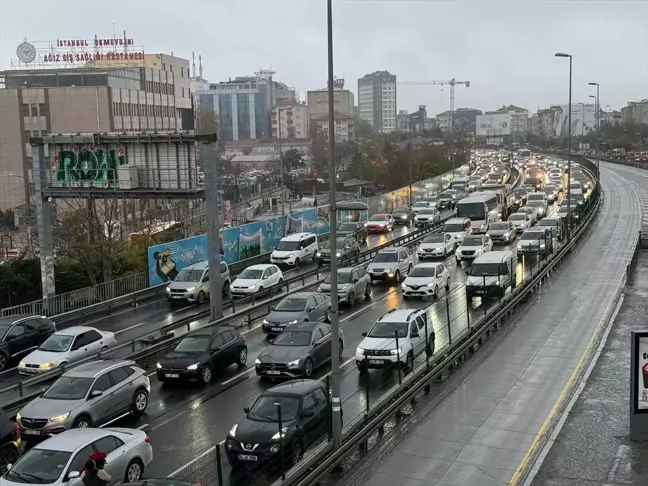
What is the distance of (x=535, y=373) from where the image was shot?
20.3m

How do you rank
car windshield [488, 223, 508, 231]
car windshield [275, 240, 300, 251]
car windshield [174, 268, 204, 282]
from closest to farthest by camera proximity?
1. car windshield [174, 268, 204, 282]
2. car windshield [275, 240, 300, 251]
3. car windshield [488, 223, 508, 231]

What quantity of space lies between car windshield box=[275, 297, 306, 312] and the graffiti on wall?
9.52m

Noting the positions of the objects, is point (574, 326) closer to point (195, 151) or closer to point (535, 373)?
point (535, 373)

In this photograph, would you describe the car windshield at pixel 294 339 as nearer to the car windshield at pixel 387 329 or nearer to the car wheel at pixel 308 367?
the car wheel at pixel 308 367

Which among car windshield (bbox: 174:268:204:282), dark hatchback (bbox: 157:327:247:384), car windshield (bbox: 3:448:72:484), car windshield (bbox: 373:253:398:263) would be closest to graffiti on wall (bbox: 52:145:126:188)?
car windshield (bbox: 174:268:204:282)

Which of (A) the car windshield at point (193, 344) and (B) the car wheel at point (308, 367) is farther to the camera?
(A) the car windshield at point (193, 344)

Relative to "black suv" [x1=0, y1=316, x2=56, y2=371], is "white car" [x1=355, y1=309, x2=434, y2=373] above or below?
above

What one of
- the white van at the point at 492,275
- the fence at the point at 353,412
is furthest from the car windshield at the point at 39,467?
the white van at the point at 492,275

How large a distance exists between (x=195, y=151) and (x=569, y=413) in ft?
59.7

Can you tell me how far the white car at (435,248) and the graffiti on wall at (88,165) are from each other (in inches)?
687

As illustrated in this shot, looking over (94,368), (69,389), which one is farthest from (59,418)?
(94,368)

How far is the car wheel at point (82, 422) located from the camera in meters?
15.9

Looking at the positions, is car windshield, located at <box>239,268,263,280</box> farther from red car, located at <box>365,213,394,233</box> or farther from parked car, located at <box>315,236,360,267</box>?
red car, located at <box>365,213,394,233</box>

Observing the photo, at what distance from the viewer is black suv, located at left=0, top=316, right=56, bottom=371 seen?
23250 millimetres
